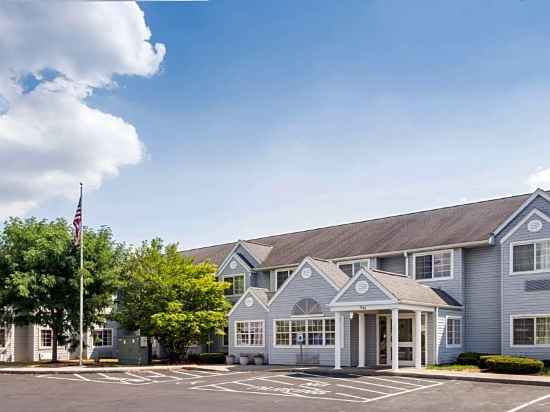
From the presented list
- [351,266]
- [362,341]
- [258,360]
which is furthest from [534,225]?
[258,360]

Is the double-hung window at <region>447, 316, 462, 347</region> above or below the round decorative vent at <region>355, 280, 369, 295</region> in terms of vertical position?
below

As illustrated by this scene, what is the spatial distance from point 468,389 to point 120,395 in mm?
10779

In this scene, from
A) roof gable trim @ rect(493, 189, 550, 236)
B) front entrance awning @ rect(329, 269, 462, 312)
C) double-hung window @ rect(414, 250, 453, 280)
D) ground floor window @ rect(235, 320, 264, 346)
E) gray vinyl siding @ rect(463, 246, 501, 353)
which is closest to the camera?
front entrance awning @ rect(329, 269, 462, 312)

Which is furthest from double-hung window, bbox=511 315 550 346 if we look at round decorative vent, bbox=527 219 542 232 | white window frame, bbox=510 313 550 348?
round decorative vent, bbox=527 219 542 232

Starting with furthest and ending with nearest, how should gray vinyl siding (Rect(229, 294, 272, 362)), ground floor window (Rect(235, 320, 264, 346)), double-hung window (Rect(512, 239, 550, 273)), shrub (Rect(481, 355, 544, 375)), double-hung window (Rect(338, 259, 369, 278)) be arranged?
ground floor window (Rect(235, 320, 264, 346)) < gray vinyl siding (Rect(229, 294, 272, 362)) < double-hung window (Rect(338, 259, 369, 278)) < double-hung window (Rect(512, 239, 550, 273)) < shrub (Rect(481, 355, 544, 375))

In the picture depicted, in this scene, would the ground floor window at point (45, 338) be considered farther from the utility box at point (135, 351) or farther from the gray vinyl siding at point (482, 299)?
the gray vinyl siding at point (482, 299)

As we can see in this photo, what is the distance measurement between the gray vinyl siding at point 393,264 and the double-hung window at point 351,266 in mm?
769

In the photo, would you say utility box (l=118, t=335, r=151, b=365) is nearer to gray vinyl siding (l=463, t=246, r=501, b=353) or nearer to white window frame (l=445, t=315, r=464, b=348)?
white window frame (l=445, t=315, r=464, b=348)

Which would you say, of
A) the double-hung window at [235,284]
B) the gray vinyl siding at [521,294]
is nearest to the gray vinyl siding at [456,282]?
the gray vinyl siding at [521,294]

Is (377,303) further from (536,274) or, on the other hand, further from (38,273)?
(38,273)

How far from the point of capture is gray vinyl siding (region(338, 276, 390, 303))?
26.3 m

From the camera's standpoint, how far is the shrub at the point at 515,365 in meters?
24.0

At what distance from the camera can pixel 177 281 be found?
113ft

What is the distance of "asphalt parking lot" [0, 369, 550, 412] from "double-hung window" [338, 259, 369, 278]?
874 cm
